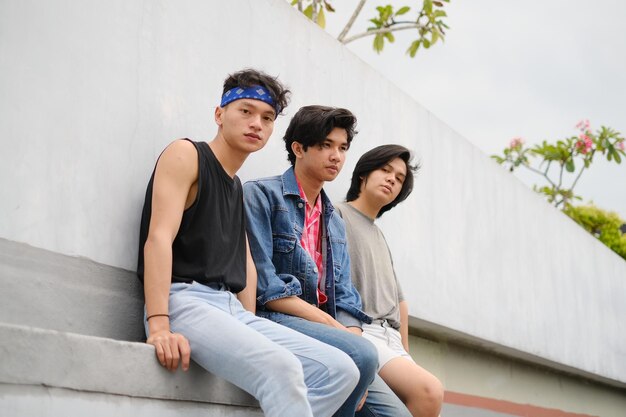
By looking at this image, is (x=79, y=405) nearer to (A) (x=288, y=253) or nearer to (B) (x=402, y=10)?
(A) (x=288, y=253)

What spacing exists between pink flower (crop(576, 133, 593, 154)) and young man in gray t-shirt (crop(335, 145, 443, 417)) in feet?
23.9

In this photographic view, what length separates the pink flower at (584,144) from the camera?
33.8 ft

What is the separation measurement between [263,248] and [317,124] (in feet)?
1.85

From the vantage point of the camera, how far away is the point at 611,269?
25.6 ft

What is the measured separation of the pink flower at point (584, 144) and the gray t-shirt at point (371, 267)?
7.38m

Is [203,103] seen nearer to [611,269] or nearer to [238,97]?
[238,97]

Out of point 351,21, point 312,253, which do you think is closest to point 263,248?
point 312,253

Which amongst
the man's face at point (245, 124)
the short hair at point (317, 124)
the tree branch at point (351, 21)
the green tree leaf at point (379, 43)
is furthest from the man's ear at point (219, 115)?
the green tree leaf at point (379, 43)

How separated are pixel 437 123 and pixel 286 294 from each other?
2580mm

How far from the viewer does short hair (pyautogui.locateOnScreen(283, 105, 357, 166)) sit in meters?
3.11

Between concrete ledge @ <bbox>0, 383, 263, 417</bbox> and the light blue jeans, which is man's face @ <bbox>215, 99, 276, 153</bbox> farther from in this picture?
concrete ledge @ <bbox>0, 383, 263, 417</bbox>

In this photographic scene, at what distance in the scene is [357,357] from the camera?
256 cm

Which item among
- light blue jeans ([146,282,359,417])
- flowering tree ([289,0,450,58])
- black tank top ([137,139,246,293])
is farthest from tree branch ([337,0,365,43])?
light blue jeans ([146,282,359,417])

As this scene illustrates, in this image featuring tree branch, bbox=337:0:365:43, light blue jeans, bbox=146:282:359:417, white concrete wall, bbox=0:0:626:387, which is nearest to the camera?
light blue jeans, bbox=146:282:359:417
